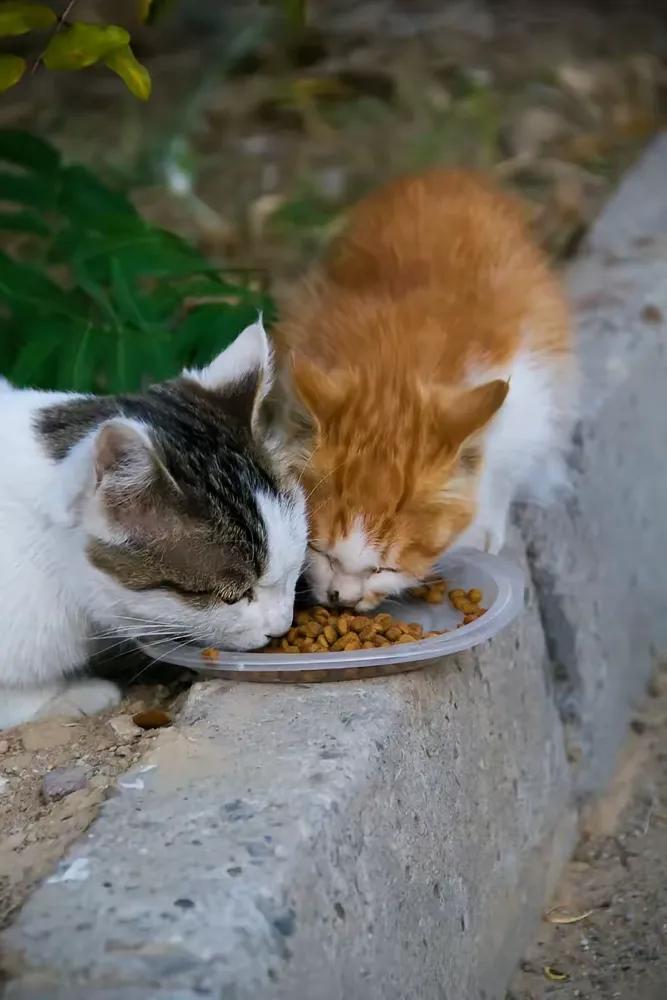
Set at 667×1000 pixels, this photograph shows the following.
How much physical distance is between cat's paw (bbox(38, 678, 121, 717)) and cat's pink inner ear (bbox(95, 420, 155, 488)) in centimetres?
41

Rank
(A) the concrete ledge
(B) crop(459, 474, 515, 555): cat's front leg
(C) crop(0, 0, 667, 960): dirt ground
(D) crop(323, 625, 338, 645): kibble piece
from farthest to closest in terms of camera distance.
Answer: (C) crop(0, 0, 667, 960): dirt ground → (B) crop(459, 474, 515, 555): cat's front leg → (D) crop(323, 625, 338, 645): kibble piece → (A) the concrete ledge

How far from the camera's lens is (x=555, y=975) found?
192cm

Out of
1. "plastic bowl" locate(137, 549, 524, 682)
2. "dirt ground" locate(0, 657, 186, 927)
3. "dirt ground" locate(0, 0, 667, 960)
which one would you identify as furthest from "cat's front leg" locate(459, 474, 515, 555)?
"dirt ground" locate(0, 0, 667, 960)

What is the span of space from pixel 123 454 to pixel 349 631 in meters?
0.48

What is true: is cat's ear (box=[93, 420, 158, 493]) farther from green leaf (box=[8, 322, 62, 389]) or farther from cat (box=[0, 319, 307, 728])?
green leaf (box=[8, 322, 62, 389])

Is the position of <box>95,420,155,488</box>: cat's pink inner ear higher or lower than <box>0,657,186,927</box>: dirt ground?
higher

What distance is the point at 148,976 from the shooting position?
3.58 feet

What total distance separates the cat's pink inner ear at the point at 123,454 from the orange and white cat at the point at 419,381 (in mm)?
392

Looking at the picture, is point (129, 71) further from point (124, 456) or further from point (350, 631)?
point (350, 631)

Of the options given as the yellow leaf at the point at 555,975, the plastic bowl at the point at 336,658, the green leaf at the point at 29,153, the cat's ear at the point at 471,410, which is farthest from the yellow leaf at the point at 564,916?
the green leaf at the point at 29,153

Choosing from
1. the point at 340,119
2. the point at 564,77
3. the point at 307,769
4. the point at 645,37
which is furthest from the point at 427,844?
Answer: the point at 645,37

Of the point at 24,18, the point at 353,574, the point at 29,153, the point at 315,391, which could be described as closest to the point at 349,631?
the point at 353,574

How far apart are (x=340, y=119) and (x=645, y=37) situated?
1.48 m

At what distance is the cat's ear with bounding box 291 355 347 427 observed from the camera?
1.84 metres
